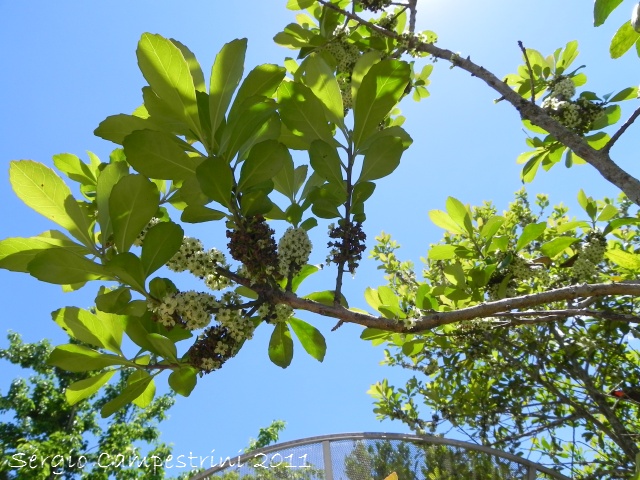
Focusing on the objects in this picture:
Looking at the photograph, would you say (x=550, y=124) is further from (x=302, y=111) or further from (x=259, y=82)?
(x=259, y=82)

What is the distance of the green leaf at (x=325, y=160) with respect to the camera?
1.73m

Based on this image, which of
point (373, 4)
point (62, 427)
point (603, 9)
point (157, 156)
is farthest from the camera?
point (62, 427)

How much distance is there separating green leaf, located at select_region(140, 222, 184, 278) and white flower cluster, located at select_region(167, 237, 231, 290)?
Answer: 4.2 inches

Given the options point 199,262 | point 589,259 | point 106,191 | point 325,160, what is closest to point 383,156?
point 325,160

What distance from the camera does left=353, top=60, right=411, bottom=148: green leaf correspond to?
1646mm

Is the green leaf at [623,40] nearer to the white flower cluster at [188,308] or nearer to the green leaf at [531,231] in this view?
the green leaf at [531,231]

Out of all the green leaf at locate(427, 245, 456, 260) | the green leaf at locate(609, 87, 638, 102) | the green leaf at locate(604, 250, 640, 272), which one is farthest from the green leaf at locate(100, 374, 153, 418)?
the green leaf at locate(609, 87, 638, 102)

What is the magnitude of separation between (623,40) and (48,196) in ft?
6.10

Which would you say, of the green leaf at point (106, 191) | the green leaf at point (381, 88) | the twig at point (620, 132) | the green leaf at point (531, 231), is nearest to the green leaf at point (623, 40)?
the twig at point (620, 132)

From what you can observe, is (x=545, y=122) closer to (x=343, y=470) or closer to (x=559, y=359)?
(x=343, y=470)

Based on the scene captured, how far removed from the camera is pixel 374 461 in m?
2.29

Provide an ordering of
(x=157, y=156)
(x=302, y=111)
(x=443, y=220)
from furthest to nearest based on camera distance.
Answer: (x=443, y=220) < (x=302, y=111) < (x=157, y=156)

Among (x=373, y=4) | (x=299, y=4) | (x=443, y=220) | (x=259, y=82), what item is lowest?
(x=259, y=82)

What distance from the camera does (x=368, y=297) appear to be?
2.31 m
